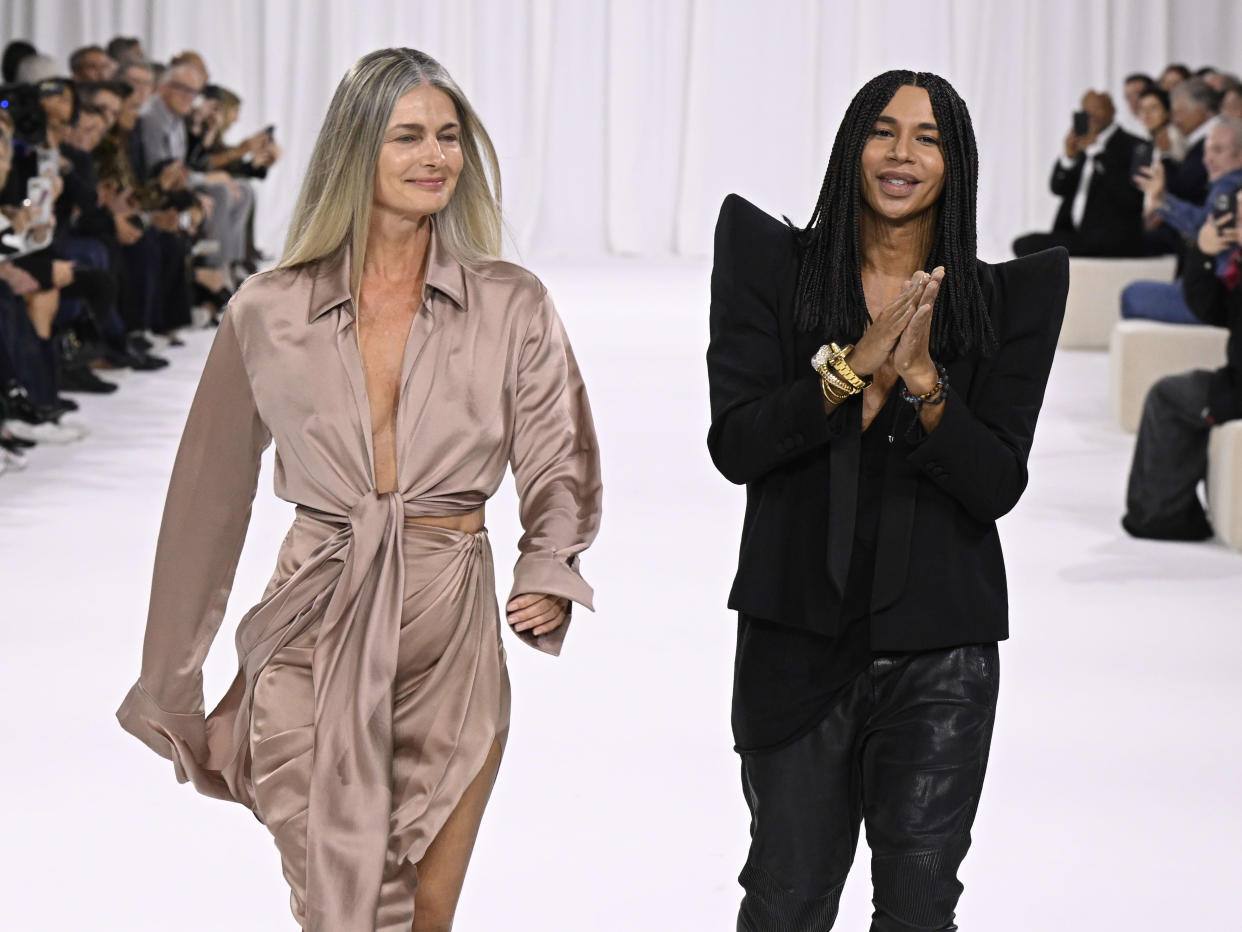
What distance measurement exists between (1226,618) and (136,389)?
5.71m

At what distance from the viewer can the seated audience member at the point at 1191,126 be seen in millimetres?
10086

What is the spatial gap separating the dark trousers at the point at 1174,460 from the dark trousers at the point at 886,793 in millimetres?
4435

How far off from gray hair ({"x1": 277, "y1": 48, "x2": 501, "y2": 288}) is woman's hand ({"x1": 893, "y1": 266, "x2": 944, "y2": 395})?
56 cm

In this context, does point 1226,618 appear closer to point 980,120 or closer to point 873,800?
point 873,800

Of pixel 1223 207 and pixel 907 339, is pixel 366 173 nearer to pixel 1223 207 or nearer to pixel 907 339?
pixel 907 339

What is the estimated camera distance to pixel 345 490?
92.8 inches

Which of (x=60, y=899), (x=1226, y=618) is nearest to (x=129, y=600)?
(x=60, y=899)

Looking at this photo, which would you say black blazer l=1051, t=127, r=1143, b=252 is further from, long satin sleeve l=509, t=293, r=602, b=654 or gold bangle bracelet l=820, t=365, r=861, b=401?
gold bangle bracelet l=820, t=365, r=861, b=401

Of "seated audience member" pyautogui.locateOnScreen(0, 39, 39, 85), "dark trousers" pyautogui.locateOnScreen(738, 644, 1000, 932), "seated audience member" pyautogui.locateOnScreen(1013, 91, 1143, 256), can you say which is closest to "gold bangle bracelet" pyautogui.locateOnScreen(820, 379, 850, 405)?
"dark trousers" pyautogui.locateOnScreen(738, 644, 1000, 932)

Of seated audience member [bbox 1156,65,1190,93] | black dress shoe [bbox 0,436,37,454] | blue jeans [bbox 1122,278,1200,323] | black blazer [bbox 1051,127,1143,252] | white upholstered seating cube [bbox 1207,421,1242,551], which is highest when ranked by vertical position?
seated audience member [bbox 1156,65,1190,93]

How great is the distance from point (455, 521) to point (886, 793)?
2.00 ft

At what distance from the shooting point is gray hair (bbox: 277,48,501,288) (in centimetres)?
238

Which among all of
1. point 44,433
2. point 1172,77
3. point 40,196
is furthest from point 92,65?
point 1172,77

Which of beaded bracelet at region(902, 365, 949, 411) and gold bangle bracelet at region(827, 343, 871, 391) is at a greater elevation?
gold bangle bracelet at region(827, 343, 871, 391)
